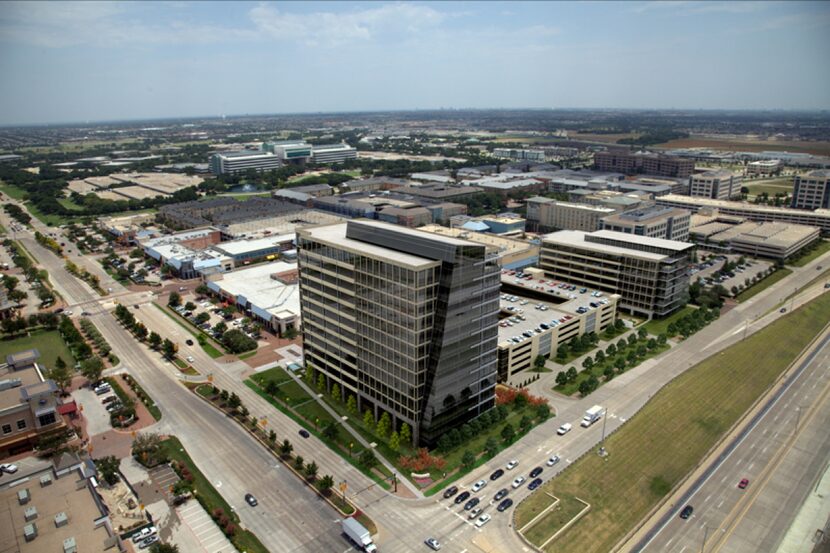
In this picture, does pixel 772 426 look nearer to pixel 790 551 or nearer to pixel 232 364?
pixel 790 551

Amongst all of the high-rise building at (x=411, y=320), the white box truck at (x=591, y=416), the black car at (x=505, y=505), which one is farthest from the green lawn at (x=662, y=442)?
the high-rise building at (x=411, y=320)

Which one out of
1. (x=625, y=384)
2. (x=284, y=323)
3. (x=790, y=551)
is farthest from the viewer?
(x=284, y=323)

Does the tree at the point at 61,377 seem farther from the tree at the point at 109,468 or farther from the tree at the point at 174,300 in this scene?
the tree at the point at 174,300

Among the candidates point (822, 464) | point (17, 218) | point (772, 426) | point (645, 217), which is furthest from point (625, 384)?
point (17, 218)

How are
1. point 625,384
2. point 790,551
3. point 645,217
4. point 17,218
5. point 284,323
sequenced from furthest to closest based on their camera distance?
point 17,218 < point 645,217 < point 284,323 < point 625,384 < point 790,551

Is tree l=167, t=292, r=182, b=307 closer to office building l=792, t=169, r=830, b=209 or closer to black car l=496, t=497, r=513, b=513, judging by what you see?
black car l=496, t=497, r=513, b=513

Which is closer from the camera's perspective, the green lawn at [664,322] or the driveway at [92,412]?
the driveway at [92,412]
